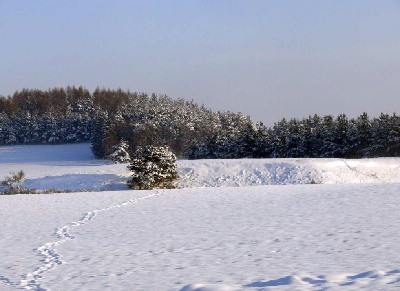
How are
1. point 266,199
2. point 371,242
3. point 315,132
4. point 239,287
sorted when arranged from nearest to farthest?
1. point 239,287
2. point 371,242
3. point 266,199
4. point 315,132


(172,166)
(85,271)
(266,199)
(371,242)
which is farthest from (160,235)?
(172,166)

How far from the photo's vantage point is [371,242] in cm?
1194

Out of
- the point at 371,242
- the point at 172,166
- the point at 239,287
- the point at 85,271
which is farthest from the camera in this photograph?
the point at 172,166

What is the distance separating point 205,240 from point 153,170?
2389 cm

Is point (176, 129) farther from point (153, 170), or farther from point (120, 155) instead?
point (153, 170)

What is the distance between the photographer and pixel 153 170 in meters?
37.5

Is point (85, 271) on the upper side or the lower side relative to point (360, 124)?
lower

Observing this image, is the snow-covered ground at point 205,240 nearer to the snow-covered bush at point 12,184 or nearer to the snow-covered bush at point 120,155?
→ the snow-covered bush at point 12,184

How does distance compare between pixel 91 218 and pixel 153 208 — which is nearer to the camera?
pixel 91 218

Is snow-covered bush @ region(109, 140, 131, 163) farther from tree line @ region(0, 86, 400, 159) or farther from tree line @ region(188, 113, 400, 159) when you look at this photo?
tree line @ region(188, 113, 400, 159)

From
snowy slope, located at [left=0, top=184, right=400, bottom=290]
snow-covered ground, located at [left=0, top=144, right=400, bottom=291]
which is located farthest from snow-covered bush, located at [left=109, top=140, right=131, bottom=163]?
snowy slope, located at [left=0, top=184, right=400, bottom=290]

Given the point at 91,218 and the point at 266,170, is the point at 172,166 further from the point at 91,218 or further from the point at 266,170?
the point at 91,218

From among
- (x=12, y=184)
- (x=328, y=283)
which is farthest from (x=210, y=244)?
(x=12, y=184)

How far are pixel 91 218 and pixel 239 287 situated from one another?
11164mm
